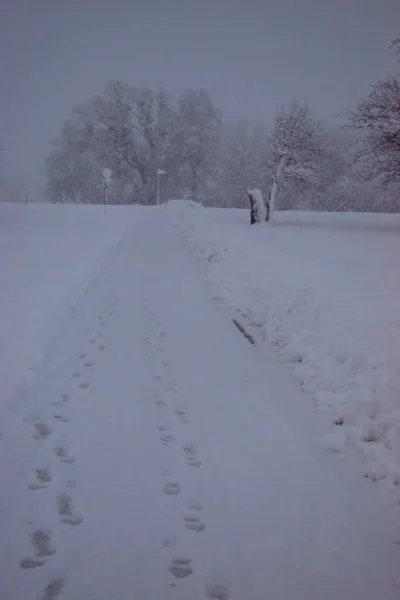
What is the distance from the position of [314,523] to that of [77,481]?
154 cm

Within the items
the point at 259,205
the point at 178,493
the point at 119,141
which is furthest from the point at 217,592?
the point at 119,141

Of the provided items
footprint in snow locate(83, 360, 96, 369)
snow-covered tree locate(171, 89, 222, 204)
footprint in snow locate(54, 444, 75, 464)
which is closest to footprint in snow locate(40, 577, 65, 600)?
footprint in snow locate(54, 444, 75, 464)

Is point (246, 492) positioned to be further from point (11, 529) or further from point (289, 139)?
point (289, 139)

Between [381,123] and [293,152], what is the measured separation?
733cm

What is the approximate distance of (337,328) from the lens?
5.06 meters

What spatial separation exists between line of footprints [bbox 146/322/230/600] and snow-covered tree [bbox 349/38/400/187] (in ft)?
60.4

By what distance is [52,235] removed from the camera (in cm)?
1756

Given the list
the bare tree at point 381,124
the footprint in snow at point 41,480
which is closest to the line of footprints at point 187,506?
the footprint in snow at point 41,480

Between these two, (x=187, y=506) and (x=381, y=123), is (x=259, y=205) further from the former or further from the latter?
(x=187, y=506)

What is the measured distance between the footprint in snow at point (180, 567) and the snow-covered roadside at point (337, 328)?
5.00 ft

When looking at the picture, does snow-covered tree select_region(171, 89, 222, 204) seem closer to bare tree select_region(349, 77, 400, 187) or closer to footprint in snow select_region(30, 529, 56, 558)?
bare tree select_region(349, 77, 400, 187)

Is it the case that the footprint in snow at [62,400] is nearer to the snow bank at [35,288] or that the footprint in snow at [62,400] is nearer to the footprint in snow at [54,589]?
the snow bank at [35,288]

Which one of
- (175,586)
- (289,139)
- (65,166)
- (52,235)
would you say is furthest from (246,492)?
(65,166)

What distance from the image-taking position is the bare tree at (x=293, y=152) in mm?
25094
